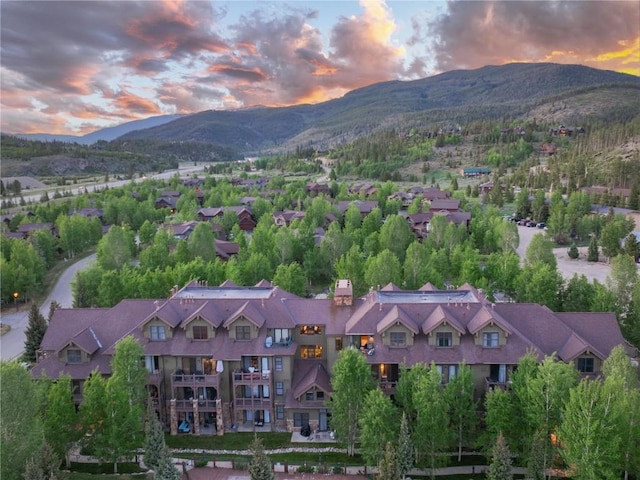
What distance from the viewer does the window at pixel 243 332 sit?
40.4 meters

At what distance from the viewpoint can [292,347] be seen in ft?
131

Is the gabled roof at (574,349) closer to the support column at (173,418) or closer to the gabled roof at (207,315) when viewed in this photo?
the gabled roof at (207,315)

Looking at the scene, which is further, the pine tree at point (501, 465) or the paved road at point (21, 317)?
the paved road at point (21, 317)

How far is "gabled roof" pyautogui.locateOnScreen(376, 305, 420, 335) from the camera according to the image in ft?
126

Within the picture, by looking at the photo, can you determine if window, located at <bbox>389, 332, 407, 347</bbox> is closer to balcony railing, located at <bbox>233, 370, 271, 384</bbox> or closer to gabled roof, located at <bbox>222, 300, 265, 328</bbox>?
balcony railing, located at <bbox>233, 370, 271, 384</bbox>

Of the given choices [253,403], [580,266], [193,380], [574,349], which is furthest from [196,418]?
[580,266]

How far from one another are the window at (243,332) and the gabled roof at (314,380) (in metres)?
5.46

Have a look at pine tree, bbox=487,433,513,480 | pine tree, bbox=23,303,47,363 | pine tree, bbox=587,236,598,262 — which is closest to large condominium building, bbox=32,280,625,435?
pine tree, bbox=487,433,513,480

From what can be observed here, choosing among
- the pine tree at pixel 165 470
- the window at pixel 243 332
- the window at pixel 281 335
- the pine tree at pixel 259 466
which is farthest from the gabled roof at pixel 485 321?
the pine tree at pixel 165 470

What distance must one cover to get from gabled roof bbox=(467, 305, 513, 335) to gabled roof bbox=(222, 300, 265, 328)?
1646 cm

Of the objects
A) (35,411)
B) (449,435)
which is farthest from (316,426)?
(35,411)

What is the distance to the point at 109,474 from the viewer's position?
33.8 meters

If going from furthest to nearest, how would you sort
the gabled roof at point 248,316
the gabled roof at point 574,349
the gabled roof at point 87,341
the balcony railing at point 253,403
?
1. the gabled roof at point 248,316
2. the gabled roof at point 87,341
3. the balcony railing at point 253,403
4. the gabled roof at point 574,349

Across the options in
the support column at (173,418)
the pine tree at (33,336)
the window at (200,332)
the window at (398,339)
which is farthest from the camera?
the pine tree at (33,336)
